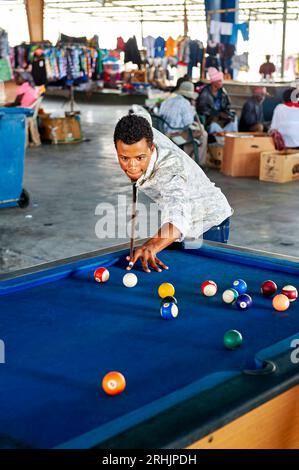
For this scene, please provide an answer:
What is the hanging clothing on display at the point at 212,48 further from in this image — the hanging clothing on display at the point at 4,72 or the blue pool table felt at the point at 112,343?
the blue pool table felt at the point at 112,343

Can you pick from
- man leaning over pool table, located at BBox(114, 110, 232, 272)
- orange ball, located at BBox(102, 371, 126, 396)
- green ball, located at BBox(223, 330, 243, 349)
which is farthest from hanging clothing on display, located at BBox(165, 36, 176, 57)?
orange ball, located at BBox(102, 371, 126, 396)

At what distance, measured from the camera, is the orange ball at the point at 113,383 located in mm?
1549

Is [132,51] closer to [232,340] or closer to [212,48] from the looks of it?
[212,48]

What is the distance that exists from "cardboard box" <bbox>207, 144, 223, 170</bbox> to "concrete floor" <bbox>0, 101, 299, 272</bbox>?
0.29 meters

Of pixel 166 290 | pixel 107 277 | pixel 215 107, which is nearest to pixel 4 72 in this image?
pixel 215 107

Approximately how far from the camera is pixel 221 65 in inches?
541

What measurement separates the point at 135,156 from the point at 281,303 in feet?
2.60

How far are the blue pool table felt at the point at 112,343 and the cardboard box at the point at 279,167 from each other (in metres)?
5.54

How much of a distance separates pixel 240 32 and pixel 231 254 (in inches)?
454

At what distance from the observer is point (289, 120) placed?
8.39 m

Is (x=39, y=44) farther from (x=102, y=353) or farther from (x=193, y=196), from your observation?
(x=102, y=353)

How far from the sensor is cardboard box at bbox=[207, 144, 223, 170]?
355 inches

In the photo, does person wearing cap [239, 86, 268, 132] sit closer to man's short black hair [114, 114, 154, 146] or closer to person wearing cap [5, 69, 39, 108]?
person wearing cap [5, 69, 39, 108]

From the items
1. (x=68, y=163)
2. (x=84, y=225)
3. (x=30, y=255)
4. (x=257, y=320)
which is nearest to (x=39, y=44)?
(x=68, y=163)
